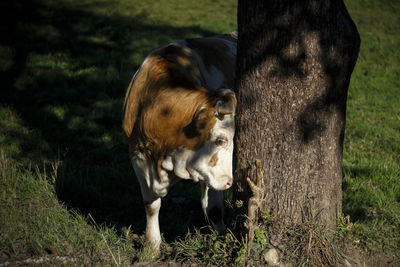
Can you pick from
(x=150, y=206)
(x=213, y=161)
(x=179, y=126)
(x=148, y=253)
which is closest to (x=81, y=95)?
(x=150, y=206)

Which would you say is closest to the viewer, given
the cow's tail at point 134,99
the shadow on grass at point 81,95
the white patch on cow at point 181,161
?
the white patch on cow at point 181,161

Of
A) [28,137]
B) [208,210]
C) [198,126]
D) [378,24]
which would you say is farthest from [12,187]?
[378,24]

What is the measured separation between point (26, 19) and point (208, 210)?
9.36 metres

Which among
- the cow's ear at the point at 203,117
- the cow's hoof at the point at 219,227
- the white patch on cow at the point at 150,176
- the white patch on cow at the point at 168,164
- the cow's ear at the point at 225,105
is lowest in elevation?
the cow's hoof at the point at 219,227

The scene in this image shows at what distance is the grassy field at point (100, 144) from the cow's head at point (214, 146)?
52cm

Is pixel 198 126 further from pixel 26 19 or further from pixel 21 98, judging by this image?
pixel 26 19

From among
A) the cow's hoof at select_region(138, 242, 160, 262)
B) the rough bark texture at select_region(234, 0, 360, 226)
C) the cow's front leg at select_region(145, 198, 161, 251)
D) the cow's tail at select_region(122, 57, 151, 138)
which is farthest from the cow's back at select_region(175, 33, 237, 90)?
the cow's hoof at select_region(138, 242, 160, 262)

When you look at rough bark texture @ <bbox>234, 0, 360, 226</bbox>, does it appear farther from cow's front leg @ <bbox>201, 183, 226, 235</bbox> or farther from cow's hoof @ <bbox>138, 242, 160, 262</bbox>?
cow's hoof @ <bbox>138, 242, 160, 262</bbox>

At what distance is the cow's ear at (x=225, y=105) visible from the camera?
8.64ft

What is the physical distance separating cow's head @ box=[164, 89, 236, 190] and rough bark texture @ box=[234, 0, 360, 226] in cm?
23

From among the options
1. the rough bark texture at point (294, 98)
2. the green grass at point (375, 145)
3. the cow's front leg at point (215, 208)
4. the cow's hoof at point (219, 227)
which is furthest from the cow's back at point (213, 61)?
the green grass at point (375, 145)

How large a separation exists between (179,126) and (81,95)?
4.73m

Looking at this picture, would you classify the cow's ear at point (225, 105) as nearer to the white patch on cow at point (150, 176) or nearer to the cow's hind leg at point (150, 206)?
the white patch on cow at point (150, 176)

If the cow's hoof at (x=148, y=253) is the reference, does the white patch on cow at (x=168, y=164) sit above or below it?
above
